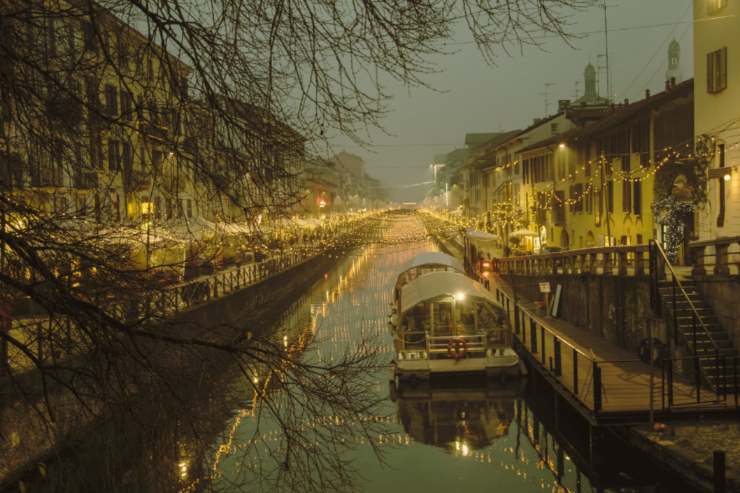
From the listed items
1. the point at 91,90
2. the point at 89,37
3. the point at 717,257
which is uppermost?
the point at 89,37

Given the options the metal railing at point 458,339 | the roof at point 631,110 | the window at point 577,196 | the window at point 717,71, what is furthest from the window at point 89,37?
the window at point 577,196

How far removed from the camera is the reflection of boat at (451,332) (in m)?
20.7

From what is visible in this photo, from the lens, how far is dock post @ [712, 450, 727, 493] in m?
9.70

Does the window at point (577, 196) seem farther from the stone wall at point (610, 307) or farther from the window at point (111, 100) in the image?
the window at point (111, 100)

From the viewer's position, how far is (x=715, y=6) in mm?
21844

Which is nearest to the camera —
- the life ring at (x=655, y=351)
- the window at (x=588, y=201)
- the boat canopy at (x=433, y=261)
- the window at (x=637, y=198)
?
the life ring at (x=655, y=351)

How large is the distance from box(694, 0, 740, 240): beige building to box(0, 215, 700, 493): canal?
286 inches

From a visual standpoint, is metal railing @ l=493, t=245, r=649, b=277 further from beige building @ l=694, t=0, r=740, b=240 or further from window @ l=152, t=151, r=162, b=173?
window @ l=152, t=151, r=162, b=173

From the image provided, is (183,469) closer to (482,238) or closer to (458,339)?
(458,339)

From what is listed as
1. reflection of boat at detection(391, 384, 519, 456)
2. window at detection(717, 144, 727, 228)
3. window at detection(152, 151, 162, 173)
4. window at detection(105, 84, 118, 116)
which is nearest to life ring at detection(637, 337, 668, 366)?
reflection of boat at detection(391, 384, 519, 456)

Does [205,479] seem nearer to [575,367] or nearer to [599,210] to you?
→ [575,367]

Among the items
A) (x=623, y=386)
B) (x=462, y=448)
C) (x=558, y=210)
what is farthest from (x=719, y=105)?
(x=558, y=210)

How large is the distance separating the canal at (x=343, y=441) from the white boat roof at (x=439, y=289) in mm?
2288

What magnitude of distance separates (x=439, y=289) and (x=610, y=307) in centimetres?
487
